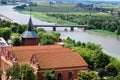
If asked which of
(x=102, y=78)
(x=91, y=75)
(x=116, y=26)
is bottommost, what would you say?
(x=116, y=26)

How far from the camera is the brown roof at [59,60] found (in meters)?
23.8

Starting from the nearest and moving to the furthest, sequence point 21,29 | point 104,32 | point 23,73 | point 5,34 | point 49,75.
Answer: point 23,73 → point 49,75 → point 5,34 → point 21,29 → point 104,32

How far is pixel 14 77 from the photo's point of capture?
22.2 meters

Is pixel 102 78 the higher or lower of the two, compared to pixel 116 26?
higher

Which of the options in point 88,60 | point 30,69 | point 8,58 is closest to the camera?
point 30,69

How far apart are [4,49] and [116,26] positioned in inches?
1895

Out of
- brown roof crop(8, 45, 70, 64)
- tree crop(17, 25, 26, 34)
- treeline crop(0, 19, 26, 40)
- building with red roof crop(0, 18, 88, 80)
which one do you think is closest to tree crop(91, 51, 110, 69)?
building with red roof crop(0, 18, 88, 80)

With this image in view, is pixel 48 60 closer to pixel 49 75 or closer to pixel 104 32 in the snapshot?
pixel 49 75

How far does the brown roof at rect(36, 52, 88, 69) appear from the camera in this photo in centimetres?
2381

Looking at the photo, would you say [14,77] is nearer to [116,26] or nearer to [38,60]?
[38,60]

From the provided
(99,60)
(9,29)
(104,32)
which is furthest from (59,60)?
(104,32)

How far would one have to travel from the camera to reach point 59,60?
24.3 metres

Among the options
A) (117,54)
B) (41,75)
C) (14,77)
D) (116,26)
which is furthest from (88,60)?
(116,26)

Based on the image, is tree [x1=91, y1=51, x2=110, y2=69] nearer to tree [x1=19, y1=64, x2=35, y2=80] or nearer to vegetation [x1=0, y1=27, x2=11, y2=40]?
tree [x1=19, y1=64, x2=35, y2=80]
